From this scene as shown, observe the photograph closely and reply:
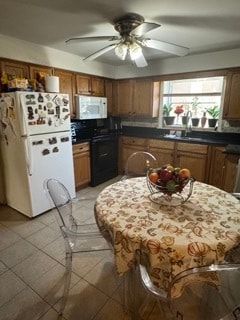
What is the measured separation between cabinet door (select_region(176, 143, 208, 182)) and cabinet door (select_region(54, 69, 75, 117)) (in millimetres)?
1971

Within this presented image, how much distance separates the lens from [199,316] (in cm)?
111

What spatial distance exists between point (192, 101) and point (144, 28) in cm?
244

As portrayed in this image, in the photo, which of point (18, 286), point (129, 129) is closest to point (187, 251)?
point (18, 286)

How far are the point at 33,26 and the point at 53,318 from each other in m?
2.71

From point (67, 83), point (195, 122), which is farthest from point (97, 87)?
point (195, 122)

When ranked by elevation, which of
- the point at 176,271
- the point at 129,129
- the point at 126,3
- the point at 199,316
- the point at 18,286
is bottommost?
the point at 18,286

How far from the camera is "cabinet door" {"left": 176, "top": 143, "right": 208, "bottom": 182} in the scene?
11.0ft

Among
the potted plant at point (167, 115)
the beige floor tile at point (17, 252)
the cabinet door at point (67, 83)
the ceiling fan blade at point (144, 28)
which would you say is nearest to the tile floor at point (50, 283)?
the beige floor tile at point (17, 252)

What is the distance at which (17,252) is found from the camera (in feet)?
6.80

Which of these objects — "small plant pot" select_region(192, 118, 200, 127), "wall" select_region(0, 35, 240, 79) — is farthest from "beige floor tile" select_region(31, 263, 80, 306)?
"small plant pot" select_region(192, 118, 200, 127)

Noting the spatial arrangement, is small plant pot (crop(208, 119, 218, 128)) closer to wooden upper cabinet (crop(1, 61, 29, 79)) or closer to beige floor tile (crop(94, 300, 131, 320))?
wooden upper cabinet (crop(1, 61, 29, 79))

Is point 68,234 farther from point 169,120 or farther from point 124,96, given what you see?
A: point 124,96

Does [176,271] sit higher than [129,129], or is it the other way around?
[129,129]

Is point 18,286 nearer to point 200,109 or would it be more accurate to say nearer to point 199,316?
point 199,316
